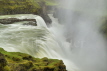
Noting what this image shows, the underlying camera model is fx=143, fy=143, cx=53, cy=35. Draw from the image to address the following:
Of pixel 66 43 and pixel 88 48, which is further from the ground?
pixel 66 43

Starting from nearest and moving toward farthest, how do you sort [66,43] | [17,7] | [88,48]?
[88,48] → [66,43] → [17,7]

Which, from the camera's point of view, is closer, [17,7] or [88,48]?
[88,48]

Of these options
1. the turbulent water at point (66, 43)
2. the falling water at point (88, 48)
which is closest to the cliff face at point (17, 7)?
the turbulent water at point (66, 43)

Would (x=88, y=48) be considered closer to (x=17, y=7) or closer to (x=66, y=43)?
(x=66, y=43)

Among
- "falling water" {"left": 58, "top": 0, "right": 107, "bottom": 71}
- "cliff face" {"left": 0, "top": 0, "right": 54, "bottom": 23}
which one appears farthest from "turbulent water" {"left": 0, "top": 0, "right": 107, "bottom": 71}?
"cliff face" {"left": 0, "top": 0, "right": 54, "bottom": 23}

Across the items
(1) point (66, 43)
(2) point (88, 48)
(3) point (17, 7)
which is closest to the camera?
(2) point (88, 48)

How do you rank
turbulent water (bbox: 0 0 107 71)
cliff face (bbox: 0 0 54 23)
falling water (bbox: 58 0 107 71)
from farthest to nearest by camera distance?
cliff face (bbox: 0 0 54 23) < falling water (bbox: 58 0 107 71) < turbulent water (bbox: 0 0 107 71)

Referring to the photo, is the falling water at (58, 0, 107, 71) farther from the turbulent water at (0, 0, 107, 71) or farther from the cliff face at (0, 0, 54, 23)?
the cliff face at (0, 0, 54, 23)

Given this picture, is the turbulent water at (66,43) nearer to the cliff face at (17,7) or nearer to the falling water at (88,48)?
the falling water at (88,48)

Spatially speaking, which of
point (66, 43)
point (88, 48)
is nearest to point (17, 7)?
point (66, 43)

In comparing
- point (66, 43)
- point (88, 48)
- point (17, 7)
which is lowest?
point (88, 48)

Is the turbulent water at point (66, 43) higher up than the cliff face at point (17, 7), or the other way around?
the cliff face at point (17, 7)

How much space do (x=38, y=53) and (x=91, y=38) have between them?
22.2 m

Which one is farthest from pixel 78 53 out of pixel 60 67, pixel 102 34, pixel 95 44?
pixel 60 67
